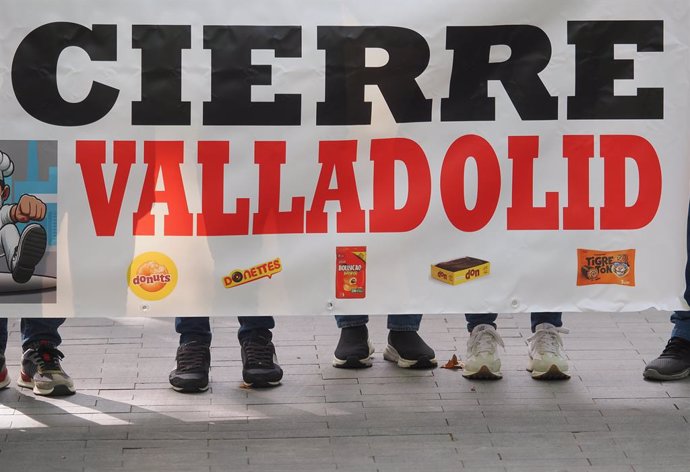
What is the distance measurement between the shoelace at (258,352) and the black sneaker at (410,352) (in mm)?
637

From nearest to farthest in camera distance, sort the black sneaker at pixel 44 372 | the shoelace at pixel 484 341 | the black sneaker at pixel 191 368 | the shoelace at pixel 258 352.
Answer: the black sneaker at pixel 44 372, the black sneaker at pixel 191 368, the shoelace at pixel 258 352, the shoelace at pixel 484 341

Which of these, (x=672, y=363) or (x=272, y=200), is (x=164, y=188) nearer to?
(x=272, y=200)

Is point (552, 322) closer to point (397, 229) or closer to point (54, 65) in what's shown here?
point (397, 229)

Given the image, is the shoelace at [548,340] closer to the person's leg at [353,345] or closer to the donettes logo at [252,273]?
the person's leg at [353,345]

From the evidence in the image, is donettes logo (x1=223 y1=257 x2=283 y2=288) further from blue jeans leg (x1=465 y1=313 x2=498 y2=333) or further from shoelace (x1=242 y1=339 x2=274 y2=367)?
blue jeans leg (x1=465 y1=313 x2=498 y2=333)

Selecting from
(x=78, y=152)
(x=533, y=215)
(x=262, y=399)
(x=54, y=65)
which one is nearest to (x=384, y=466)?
(x=262, y=399)

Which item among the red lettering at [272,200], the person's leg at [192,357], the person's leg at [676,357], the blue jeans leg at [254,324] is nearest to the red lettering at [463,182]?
the red lettering at [272,200]

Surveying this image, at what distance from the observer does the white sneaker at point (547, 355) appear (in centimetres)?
562

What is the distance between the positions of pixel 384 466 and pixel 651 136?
1.84 metres

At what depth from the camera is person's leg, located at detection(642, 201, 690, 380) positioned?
5.63 metres

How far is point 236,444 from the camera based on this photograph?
481cm

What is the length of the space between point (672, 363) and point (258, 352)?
192 centimetres

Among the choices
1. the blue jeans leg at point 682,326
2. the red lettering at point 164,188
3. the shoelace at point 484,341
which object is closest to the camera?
the red lettering at point 164,188

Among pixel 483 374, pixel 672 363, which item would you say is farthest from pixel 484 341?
pixel 672 363
